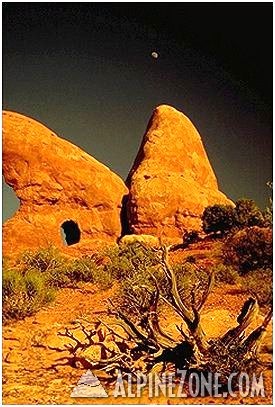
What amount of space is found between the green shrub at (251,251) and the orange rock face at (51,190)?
6.95 meters

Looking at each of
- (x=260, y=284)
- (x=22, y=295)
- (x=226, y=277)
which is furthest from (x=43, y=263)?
(x=260, y=284)

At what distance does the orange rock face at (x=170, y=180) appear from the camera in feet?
52.9

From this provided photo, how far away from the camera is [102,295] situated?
21.3 feet

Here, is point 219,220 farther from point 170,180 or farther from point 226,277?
point 226,277

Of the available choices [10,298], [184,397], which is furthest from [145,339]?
[10,298]

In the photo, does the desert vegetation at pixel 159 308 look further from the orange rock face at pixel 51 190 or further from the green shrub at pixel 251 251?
the orange rock face at pixel 51 190

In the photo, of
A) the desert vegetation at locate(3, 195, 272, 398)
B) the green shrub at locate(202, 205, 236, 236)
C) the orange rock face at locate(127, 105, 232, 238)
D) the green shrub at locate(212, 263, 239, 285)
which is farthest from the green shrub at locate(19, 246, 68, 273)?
the green shrub at locate(202, 205, 236, 236)

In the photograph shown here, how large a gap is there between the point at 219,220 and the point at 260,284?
7.57m

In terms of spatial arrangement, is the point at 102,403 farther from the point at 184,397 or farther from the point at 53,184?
the point at 53,184

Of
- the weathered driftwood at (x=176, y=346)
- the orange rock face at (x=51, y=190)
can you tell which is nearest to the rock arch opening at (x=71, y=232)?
the orange rock face at (x=51, y=190)

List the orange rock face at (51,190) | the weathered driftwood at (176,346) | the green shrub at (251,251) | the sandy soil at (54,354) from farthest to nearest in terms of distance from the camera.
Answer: the orange rock face at (51,190) < the green shrub at (251,251) < the weathered driftwood at (176,346) < the sandy soil at (54,354)

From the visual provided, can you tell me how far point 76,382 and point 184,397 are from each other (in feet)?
2.92

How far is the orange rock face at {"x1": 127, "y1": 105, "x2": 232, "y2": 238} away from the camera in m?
16.1

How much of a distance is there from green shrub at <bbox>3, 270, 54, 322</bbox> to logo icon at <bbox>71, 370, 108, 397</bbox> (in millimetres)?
1881
